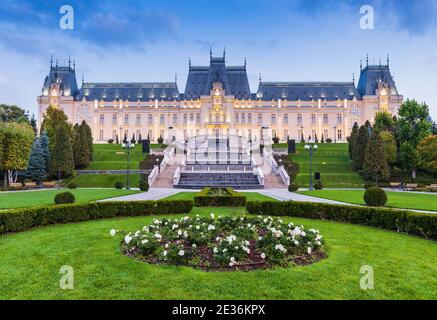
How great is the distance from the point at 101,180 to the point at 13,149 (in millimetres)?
9536

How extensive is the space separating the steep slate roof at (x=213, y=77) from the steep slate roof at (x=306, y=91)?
5.16m

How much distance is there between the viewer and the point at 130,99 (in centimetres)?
8750

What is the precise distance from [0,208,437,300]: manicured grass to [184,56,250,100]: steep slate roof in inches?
2942

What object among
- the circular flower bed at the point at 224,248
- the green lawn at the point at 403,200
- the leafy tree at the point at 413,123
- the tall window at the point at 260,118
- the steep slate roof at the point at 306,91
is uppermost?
the steep slate roof at the point at 306,91

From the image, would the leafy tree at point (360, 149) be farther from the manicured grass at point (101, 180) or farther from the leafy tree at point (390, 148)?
the manicured grass at point (101, 180)

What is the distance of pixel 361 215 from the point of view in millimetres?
12797

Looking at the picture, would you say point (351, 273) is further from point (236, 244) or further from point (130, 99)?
point (130, 99)

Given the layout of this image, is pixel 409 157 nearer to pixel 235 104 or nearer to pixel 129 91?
pixel 235 104

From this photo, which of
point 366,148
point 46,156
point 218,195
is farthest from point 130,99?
point 218,195

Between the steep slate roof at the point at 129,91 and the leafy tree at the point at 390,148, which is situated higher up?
the steep slate roof at the point at 129,91

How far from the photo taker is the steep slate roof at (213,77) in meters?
81.3

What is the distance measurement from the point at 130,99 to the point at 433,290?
88.3m

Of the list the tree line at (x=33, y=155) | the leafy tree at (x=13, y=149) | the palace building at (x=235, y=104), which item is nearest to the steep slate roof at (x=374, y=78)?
the palace building at (x=235, y=104)

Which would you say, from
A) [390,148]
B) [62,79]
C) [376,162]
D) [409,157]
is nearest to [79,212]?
[376,162]
